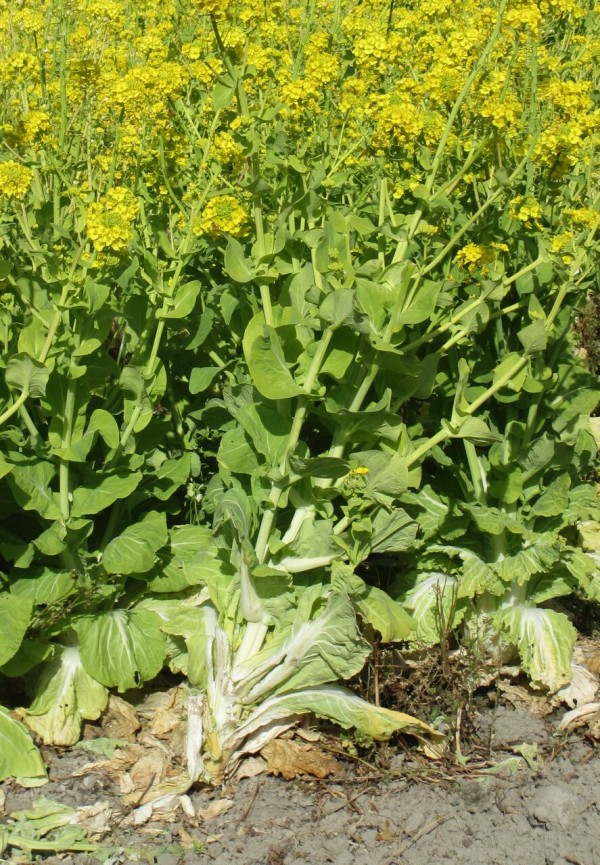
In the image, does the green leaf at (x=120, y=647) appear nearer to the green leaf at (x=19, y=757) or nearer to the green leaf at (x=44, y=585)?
the green leaf at (x=44, y=585)

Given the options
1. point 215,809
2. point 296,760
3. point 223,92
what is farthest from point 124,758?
point 223,92

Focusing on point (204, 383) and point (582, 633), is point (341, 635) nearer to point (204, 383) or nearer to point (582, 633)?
point (204, 383)

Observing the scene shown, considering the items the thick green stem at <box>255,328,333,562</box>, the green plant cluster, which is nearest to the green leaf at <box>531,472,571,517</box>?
the green plant cluster

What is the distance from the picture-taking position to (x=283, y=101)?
4102 millimetres

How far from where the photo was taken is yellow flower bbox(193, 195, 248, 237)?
4.00 m

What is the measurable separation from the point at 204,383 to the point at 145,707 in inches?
56.6

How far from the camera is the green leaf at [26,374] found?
11.8ft

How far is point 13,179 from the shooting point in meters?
3.71

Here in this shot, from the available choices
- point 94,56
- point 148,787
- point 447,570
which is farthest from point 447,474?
point 94,56

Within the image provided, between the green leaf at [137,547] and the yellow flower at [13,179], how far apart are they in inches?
58.0

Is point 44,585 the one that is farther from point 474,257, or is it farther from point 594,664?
point 594,664

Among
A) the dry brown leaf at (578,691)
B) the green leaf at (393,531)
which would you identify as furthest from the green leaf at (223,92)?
the dry brown leaf at (578,691)

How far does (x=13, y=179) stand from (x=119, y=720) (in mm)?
2227

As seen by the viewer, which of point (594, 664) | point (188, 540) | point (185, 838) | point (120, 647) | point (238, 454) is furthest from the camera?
point (594, 664)
